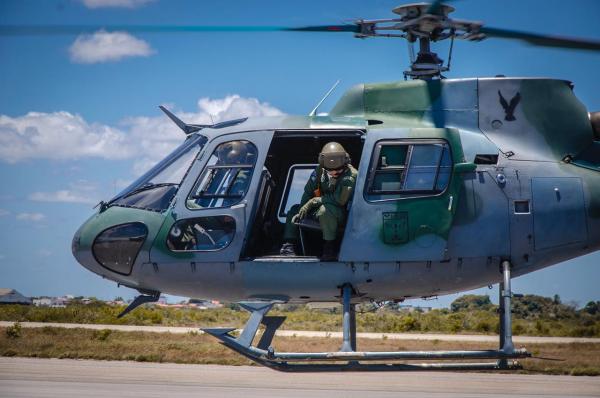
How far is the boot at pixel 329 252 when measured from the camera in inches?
381

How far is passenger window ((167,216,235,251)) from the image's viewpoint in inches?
384

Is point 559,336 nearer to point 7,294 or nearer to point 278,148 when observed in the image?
point 278,148

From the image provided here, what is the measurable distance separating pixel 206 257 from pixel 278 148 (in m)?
2.41

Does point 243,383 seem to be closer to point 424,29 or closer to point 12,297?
point 424,29

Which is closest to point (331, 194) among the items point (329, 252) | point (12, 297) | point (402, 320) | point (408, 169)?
point (329, 252)

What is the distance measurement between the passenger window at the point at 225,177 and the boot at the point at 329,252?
1223mm

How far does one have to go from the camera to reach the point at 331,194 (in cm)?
970

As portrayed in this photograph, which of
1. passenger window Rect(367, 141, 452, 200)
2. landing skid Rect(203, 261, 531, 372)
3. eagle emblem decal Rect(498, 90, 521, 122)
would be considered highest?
eagle emblem decal Rect(498, 90, 521, 122)

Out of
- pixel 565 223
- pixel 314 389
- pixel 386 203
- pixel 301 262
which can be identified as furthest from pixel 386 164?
pixel 314 389

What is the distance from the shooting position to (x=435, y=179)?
9562 mm

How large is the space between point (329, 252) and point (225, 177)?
165 centimetres

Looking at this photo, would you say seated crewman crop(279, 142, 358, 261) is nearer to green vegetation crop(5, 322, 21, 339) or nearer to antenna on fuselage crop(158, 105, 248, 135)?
antenna on fuselage crop(158, 105, 248, 135)

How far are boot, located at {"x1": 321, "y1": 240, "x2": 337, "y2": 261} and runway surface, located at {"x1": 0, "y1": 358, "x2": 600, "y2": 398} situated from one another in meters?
1.64

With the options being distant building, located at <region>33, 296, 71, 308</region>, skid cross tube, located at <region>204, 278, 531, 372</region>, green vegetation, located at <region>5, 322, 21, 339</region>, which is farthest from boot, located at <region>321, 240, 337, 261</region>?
distant building, located at <region>33, 296, 71, 308</region>
